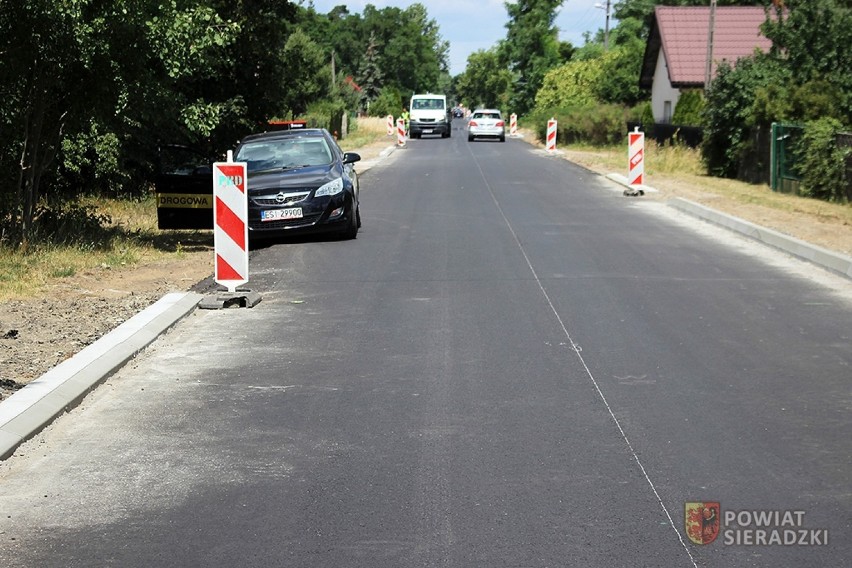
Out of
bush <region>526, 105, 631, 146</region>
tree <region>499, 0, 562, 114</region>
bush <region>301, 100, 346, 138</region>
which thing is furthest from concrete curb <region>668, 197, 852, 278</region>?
tree <region>499, 0, 562, 114</region>

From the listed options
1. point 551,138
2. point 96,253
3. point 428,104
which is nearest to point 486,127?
point 428,104

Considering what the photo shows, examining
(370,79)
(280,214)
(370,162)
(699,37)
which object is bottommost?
(370,162)

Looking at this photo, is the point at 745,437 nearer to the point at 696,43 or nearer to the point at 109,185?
A: the point at 109,185

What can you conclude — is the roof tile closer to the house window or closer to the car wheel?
the house window

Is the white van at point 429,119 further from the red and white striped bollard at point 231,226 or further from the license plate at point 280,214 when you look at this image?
the red and white striped bollard at point 231,226

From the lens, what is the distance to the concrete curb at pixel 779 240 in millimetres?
13977

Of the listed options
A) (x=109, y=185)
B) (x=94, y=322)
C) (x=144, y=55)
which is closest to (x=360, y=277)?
(x=94, y=322)

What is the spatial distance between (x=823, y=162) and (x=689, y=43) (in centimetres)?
3535

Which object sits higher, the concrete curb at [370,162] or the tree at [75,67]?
the tree at [75,67]

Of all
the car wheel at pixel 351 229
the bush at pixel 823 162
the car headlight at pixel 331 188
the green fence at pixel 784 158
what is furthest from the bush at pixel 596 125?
the car headlight at pixel 331 188

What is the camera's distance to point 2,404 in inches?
282

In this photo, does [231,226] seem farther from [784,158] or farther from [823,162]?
[784,158]

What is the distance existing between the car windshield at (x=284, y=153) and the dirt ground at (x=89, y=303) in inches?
81.3

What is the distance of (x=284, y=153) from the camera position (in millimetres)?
18359
